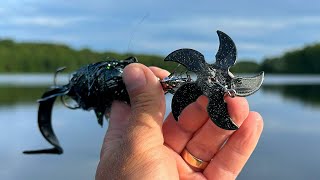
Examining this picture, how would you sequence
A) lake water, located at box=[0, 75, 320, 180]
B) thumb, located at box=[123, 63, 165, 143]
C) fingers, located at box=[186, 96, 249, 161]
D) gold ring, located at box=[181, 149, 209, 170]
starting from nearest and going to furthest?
thumb, located at box=[123, 63, 165, 143], fingers, located at box=[186, 96, 249, 161], gold ring, located at box=[181, 149, 209, 170], lake water, located at box=[0, 75, 320, 180]

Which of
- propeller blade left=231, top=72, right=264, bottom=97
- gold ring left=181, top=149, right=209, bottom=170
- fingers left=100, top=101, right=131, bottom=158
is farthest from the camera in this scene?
gold ring left=181, top=149, right=209, bottom=170

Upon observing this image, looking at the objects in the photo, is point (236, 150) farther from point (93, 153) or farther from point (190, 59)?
point (93, 153)

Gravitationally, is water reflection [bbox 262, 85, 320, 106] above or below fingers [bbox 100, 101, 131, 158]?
below

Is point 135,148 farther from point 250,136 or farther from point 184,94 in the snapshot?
point 250,136

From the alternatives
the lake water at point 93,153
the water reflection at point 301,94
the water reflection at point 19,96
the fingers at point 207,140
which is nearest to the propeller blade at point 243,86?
the fingers at point 207,140

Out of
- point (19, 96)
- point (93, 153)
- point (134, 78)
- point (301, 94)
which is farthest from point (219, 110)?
point (301, 94)

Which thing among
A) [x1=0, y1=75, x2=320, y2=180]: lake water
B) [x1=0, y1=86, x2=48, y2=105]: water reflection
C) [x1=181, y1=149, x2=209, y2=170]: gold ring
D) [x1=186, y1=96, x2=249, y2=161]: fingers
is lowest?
[x1=0, y1=86, x2=48, y2=105]: water reflection

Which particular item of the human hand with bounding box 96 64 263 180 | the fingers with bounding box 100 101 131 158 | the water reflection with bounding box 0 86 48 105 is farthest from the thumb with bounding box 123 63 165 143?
the water reflection with bounding box 0 86 48 105

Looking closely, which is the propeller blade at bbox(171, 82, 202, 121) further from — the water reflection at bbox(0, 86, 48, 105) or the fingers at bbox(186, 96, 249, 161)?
the water reflection at bbox(0, 86, 48, 105)
